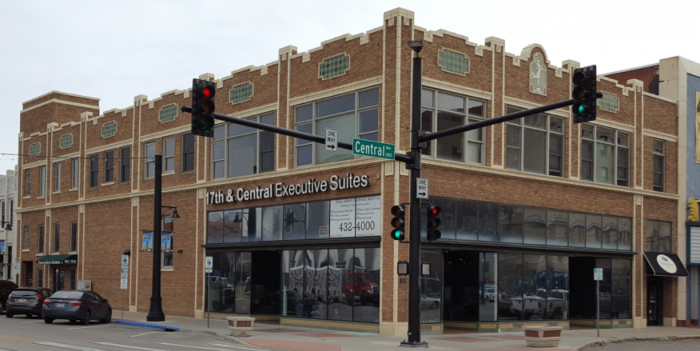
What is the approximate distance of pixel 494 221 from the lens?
29.0 metres

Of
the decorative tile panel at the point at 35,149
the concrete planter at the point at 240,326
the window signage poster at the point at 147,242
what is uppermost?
the decorative tile panel at the point at 35,149

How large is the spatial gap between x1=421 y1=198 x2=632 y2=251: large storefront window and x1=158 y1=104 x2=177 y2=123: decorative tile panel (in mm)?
15083

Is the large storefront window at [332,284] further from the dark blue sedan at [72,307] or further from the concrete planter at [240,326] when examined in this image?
the dark blue sedan at [72,307]

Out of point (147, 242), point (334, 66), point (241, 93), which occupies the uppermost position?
point (334, 66)

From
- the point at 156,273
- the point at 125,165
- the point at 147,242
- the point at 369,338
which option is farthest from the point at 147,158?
the point at 369,338

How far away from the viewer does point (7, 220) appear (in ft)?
189

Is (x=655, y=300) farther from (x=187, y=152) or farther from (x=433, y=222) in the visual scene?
(x=187, y=152)

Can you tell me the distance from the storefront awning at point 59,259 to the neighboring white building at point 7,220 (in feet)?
37.5

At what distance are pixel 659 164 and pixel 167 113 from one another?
22256mm

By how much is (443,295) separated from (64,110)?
29.7 meters

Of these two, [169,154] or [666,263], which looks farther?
[169,154]

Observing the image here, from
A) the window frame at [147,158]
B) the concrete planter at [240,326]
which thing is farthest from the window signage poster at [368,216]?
the window frame at [147,158]

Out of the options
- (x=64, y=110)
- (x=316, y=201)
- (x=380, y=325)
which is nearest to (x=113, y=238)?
(x=64, y=110)

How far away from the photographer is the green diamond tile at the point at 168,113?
37.0 meters
